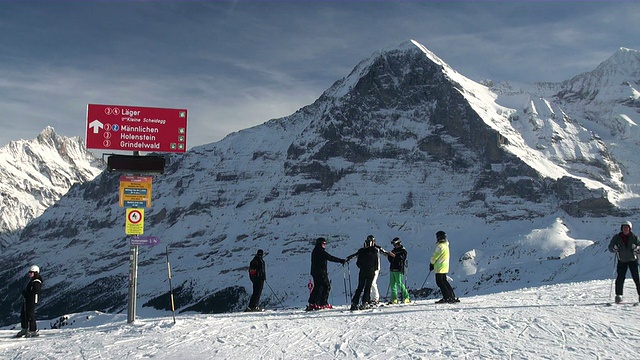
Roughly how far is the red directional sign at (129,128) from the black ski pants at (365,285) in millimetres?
7094

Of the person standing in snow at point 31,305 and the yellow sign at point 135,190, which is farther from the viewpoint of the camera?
the person standing in snow at point 31,305

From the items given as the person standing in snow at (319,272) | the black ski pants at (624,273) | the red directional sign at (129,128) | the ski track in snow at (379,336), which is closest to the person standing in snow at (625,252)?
the black ski pants at (624,273)

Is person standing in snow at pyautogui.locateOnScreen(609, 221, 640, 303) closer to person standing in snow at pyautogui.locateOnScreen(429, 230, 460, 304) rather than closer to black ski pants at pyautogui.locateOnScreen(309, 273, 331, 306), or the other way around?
person standing in snow at pyautogui.locateOnScreen(429, 230, 460, 304)

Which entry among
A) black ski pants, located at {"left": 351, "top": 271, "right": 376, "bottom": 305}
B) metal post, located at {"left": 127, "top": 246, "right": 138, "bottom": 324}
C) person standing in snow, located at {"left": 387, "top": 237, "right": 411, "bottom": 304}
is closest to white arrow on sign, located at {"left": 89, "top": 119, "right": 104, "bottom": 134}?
metal post, located at {"left": 127, "top": 246, "right": 138, "bottom": 324}

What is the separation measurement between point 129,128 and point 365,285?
8780 millimetres

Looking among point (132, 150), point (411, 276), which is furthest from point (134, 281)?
point (411, 276)

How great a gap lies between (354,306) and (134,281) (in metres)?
6.72

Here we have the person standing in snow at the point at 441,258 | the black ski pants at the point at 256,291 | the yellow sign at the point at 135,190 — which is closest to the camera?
the yellow sign at the point at 135,190

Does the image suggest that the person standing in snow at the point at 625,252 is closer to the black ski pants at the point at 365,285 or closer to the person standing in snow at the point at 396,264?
the person standing in snow at the point at 396,264

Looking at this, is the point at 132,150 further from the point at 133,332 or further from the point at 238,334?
the point at 238,334

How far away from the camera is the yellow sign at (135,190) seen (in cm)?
1884

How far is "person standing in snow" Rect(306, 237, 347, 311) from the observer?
20.8 meters

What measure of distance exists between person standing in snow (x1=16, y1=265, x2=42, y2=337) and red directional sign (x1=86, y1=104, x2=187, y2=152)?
4451mm

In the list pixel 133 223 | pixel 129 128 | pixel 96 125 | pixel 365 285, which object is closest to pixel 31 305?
pixel 133 223
